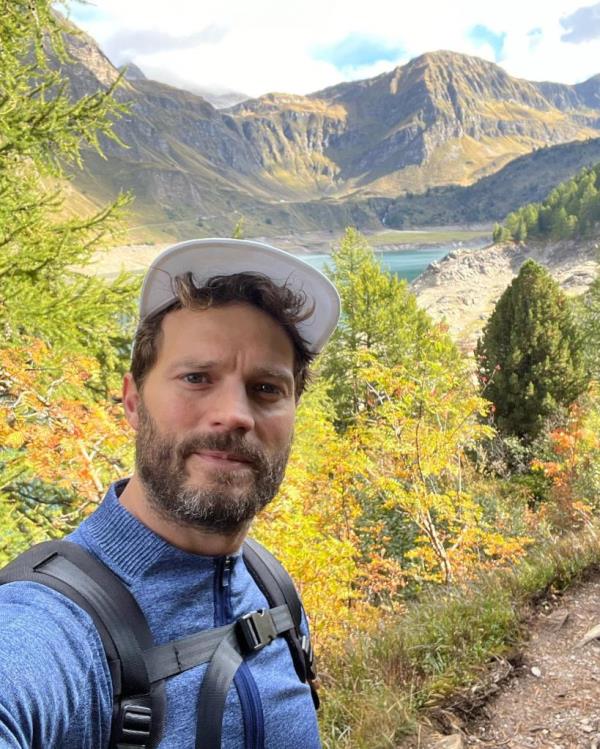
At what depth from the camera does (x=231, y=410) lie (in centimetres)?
162

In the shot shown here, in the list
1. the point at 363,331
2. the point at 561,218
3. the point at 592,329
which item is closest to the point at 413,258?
the point at 561,218

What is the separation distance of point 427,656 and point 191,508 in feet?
12.5

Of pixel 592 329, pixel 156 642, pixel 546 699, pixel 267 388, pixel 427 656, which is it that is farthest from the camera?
pixel 592 329

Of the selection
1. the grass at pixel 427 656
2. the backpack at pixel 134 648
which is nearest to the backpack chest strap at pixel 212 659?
the backpack at pixel 134 648

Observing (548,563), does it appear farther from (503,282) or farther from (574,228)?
(574,228)

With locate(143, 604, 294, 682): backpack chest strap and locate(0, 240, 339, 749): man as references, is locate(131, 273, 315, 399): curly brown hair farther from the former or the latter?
locate(143, 604, 294, 682): backpack chest strap

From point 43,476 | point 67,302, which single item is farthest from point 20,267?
point 43,476

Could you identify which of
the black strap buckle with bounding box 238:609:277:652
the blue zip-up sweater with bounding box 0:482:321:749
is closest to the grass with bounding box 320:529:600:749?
the blue zip-up sweater with bounding box 0:482:321:749

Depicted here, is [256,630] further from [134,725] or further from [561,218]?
[561,218]

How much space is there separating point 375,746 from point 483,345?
63.4 ft

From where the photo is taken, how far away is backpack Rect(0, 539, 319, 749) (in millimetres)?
1209

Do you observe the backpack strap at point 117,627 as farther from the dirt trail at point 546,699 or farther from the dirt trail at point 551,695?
the dirt trail at point 551,695

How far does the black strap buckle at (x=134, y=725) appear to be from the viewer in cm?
118

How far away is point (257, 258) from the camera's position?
5.99 ft
